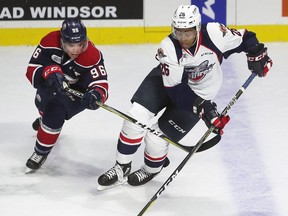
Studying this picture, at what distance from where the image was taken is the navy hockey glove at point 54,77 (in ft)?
15.1

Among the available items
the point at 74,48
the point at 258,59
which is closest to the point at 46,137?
the point at 74,48

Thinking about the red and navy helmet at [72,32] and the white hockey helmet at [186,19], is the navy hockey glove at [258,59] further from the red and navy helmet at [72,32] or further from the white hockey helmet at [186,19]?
the red and navy helmet at [72,32]

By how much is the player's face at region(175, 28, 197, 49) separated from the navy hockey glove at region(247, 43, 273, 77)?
1.14 feet

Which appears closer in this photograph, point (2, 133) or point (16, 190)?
point (16, 190)

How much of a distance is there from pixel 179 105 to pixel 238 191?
544 millimetres

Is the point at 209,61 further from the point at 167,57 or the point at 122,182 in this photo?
the point at 122,182

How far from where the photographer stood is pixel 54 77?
4.59 meters

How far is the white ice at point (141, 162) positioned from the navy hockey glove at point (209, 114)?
429 millimetres

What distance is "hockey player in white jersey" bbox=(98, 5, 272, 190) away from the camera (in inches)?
173

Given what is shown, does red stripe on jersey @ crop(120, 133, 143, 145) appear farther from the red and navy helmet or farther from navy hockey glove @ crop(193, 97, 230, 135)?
the red and navy helmet

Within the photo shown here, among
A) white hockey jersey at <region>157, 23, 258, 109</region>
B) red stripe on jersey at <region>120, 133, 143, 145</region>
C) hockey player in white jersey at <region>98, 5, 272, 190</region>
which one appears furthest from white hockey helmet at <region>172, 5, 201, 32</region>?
red stripe on jersey at <region>120, 133, 143, 145</region>

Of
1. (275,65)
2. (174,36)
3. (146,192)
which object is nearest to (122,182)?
(146,192)

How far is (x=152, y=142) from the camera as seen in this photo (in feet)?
15.3

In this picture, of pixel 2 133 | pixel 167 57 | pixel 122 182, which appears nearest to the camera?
pixel 167 57
